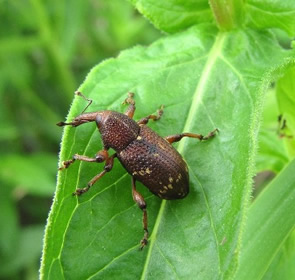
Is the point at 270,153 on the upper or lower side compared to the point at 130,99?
lower

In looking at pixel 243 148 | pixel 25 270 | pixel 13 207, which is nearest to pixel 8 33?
pixel 13 207

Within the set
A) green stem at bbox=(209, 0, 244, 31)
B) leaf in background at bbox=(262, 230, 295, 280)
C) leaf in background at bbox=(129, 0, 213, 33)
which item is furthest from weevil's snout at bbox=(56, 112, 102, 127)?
leaf in background at bbox=(262, 230, 295, 280)

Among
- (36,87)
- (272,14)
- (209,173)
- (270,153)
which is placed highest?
(272,14)

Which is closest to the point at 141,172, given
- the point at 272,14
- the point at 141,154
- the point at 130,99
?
the point at 141,154

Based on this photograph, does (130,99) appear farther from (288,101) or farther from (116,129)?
(288,101)

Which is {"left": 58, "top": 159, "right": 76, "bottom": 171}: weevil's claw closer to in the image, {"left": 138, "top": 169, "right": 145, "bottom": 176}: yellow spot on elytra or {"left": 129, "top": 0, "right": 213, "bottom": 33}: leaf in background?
{"left": 138, "top": 169, "right": 145, "bottom": 176}: yellow spot on elytra

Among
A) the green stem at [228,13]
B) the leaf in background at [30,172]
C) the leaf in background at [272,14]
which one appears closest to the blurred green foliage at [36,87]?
the leaf in background at [30,172]

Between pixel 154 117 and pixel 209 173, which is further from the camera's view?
pixel 154 117
